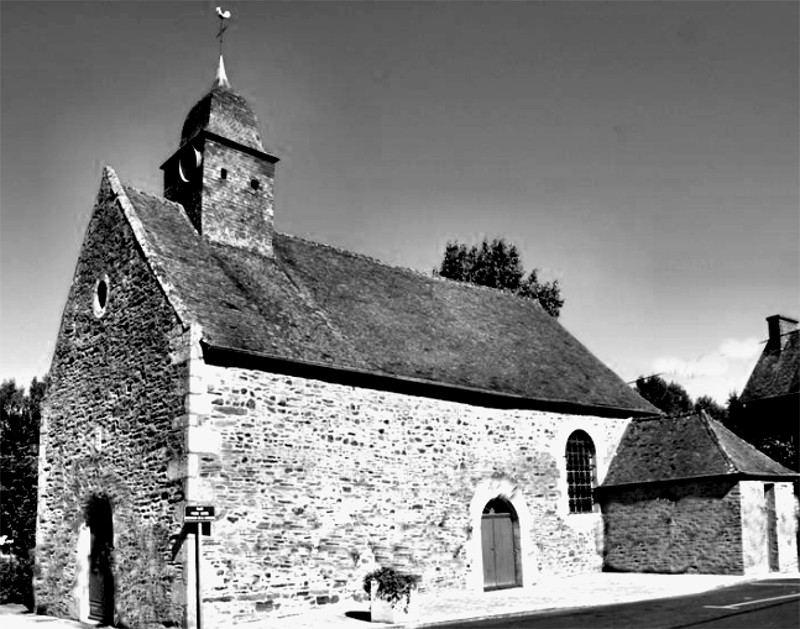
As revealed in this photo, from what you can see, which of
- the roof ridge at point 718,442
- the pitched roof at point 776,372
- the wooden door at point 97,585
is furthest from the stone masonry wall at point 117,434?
the pitched roof at point 776,372

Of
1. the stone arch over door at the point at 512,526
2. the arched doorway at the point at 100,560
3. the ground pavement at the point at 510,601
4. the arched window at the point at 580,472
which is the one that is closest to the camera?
the ground pavement at the point at 510,601

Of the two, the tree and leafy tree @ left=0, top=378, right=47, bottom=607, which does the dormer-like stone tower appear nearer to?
leafy tree @ left=0, top=378, right=47, bottom=607

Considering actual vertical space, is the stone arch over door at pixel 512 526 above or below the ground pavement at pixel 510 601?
above

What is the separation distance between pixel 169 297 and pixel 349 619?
672 centimetres

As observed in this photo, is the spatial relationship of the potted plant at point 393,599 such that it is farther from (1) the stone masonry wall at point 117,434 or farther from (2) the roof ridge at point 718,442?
(2) the roof ridge at point 718,442

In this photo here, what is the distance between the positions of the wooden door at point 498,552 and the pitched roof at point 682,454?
12.9ft

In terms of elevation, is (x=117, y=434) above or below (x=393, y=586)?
above

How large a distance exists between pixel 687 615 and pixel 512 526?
669cm

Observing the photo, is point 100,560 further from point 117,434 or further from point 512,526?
point 512,526

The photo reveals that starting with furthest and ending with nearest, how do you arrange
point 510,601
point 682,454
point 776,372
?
1. point 776,372
2. point 682,454
3. point 510,601

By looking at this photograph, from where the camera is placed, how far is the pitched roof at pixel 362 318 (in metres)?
16.1

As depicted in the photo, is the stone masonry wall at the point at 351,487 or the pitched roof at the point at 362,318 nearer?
the stone masonry wall at the point at 351,487

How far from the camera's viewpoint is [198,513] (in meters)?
13.3

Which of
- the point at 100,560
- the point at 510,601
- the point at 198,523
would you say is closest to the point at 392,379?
the point at 510,601
